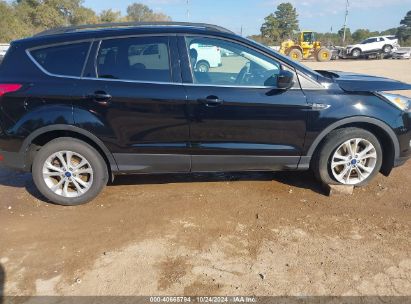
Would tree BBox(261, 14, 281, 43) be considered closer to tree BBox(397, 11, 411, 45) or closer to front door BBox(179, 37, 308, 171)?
tree BBox(397, 11, 411, 45)

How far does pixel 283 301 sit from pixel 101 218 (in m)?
2.01

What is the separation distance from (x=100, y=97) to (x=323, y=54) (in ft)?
94.9

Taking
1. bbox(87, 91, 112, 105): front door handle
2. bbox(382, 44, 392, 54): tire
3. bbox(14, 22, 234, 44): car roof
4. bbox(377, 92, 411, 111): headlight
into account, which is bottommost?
bbox(377, 92, 411, 111): headlight

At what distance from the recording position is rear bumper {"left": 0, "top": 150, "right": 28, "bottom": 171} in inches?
144

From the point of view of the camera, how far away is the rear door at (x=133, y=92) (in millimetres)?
3457

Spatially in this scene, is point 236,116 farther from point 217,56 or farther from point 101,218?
point 101,218

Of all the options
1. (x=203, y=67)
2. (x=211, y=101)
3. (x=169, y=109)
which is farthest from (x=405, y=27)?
(x=169, y=109)

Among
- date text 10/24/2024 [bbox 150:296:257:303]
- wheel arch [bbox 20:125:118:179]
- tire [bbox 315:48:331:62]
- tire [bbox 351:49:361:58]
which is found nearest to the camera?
date text 10/24/2024 [bbox 150:296:257:303]

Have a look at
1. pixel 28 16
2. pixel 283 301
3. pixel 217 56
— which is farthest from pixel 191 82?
pixel 28 16

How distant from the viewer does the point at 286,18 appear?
3214 inches

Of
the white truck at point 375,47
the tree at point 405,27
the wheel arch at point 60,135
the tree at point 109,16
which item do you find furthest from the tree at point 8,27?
the tree at point 405,27

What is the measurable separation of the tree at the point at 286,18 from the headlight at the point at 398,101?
7628 centimetres

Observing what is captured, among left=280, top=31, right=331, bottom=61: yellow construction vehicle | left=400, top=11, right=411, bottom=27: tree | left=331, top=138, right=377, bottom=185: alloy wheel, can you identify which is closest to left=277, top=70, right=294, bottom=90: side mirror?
left=331, top=138, right=377, bottom=185: alloy wheel

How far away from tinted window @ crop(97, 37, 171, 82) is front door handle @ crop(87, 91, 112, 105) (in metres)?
0.19
